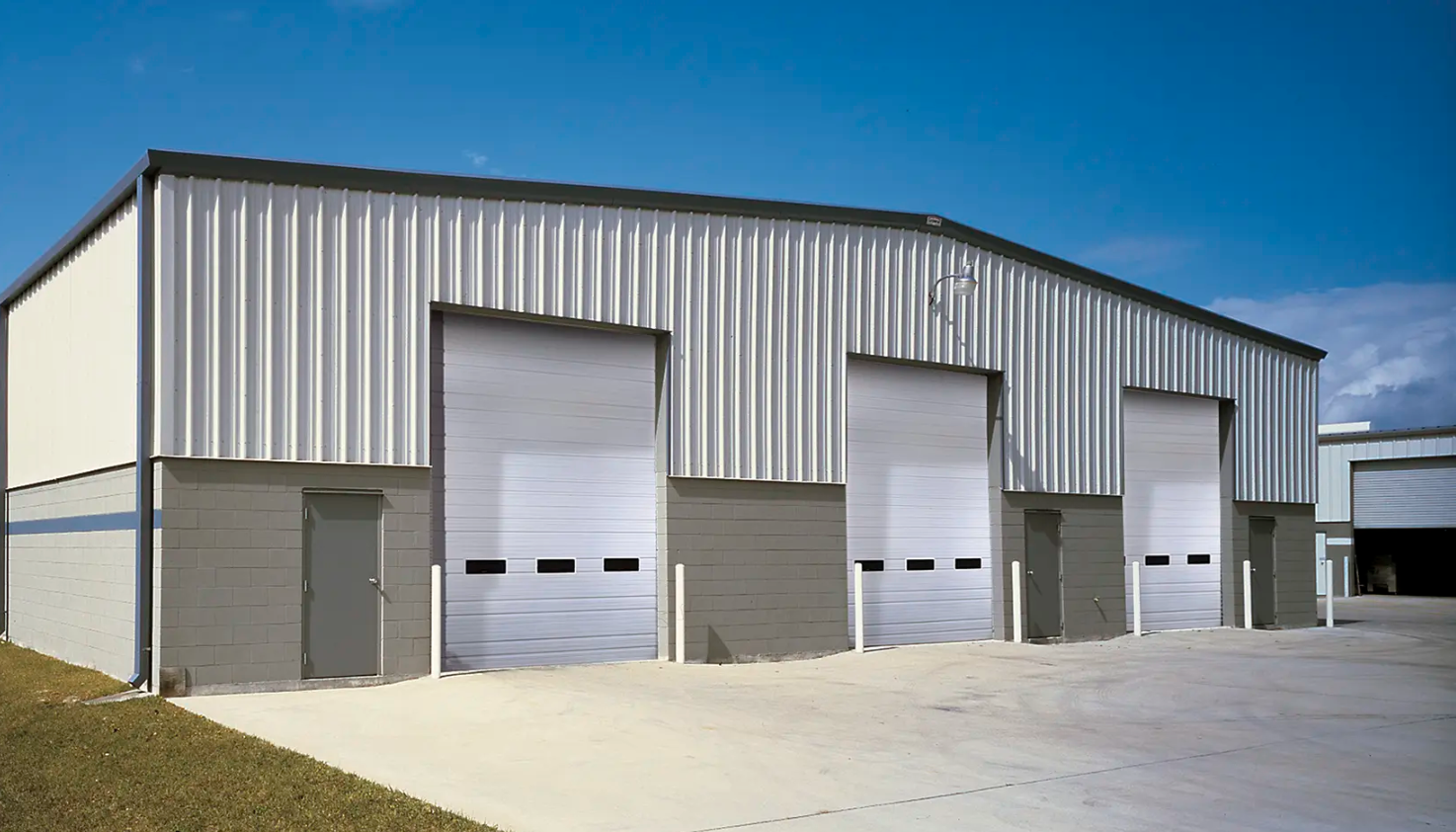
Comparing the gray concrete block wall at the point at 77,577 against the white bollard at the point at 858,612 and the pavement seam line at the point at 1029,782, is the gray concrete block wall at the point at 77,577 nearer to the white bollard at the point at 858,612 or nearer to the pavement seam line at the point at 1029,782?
the pavement seam line at the point at 1029,782

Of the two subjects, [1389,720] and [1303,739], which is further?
[1389,720]

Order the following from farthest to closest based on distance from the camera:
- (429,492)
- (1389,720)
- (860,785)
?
(429,492) → (1389,720) → (860,785)

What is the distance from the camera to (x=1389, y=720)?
38.8ft

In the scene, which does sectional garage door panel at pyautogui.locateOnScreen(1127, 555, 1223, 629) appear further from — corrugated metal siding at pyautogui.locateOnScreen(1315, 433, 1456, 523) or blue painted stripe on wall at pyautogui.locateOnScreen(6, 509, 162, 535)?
corrugated metal siding at pyautogui.locateOnScreen(1315, 433, 1456, 523)

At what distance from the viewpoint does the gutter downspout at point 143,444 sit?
40.7ft

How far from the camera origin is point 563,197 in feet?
49.8

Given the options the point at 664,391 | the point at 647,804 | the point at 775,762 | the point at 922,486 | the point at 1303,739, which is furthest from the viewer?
the point at 922,486

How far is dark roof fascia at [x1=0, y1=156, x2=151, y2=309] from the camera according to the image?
13.0 meters

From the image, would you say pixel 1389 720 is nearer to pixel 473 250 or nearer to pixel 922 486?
pixel 922 486

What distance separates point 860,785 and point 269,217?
8.41 metres

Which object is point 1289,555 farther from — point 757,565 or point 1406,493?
point 1406,493

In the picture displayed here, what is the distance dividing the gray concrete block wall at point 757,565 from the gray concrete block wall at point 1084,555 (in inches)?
143

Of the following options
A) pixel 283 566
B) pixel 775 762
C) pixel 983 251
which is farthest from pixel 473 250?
pixel 983 251

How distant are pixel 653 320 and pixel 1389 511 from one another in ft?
109
